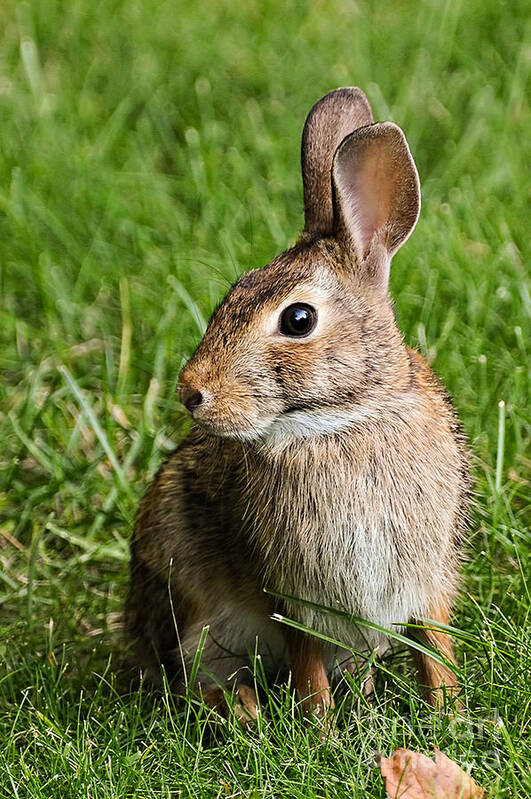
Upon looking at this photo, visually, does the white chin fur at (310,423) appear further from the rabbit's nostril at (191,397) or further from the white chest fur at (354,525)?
the rabbit's nostril at (191,397)

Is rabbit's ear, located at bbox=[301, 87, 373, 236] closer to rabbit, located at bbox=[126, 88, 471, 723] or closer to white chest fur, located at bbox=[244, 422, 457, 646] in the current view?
rabbit, located at bbox=[126, 88, 471, 723]

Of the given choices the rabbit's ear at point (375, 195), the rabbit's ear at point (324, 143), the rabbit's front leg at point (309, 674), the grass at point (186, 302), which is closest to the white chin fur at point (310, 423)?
the rabbit's ear at point (375, 195)

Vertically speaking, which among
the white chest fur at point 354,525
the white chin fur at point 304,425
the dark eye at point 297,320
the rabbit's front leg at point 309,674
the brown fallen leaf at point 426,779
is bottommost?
the brown fallen leaf at point 426,779

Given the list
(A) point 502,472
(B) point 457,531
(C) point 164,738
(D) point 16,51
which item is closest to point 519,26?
(D) point 16,51

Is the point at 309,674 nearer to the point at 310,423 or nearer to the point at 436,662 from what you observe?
the point at 436,662

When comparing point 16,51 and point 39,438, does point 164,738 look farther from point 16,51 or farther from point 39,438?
point 16,51

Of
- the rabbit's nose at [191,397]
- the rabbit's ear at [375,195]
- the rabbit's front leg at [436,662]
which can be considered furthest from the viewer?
the rabbit's front leg at [436,662]
